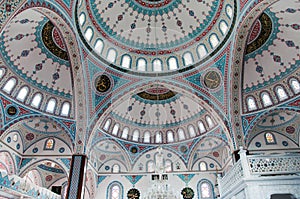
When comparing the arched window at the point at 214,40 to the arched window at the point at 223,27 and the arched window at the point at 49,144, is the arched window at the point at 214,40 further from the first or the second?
the arched window at the point at 49,144

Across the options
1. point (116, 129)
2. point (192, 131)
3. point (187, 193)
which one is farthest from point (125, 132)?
point (187, 193)

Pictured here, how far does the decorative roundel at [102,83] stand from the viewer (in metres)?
14.1

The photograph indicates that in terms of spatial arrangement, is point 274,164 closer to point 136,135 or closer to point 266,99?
point 266,99

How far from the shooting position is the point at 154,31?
15.0 meters

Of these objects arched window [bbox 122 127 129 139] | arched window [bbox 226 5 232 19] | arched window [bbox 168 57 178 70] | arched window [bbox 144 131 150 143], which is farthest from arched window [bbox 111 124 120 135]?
arched window [bbox 226 5 232 19]

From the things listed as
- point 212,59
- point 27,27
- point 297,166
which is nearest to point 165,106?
point 212,59

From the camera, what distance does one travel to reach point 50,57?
A: 45.3 ft

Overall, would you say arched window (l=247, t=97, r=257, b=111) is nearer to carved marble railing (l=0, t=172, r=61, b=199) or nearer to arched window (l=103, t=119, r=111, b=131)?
arched window (l=103, t=119, r=111, b=131)

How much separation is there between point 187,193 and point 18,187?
11815mm

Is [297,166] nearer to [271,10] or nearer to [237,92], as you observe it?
[237,92]

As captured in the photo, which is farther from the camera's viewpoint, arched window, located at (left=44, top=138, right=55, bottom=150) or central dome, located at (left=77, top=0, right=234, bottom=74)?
arched window, located at (left=44, top=138, right=55, bottom=150)

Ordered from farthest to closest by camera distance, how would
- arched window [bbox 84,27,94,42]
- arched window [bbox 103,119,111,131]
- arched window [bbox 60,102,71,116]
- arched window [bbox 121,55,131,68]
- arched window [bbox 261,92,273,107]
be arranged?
1. arched window [bbox 103,119,111,131]
2. arched window [bbox 121,55,131,68]
3. arched window [bbox 60,102,71,116]
4. arched window [bbox 261,92,273,107]
5. arched window [bbox 84,27,94,42]

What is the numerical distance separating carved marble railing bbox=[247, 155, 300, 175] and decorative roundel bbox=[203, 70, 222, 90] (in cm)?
744

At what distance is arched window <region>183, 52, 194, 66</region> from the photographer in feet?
48.5
